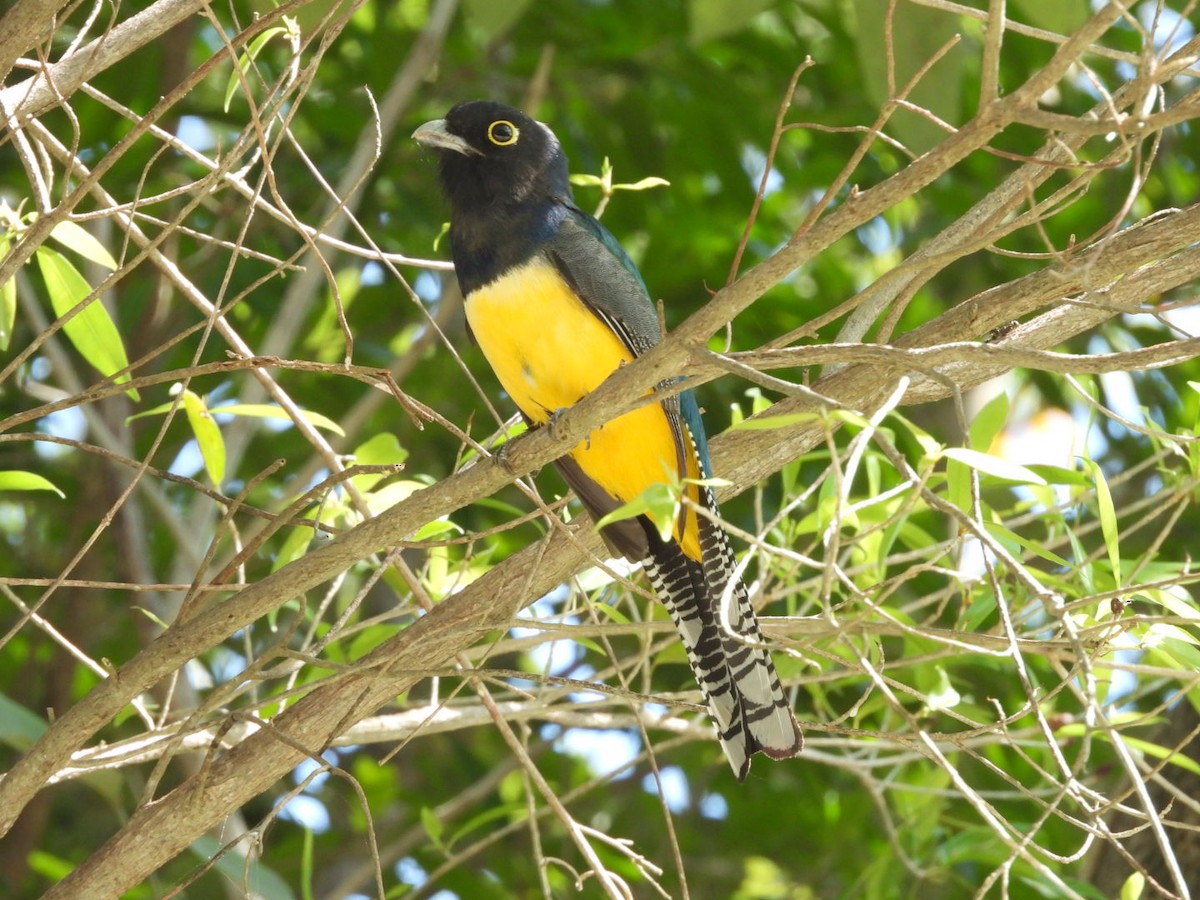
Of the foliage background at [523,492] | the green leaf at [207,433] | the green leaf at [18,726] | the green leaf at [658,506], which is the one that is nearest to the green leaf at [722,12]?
the foliage background at [523,492]

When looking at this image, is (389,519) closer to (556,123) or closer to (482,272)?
(482,272)

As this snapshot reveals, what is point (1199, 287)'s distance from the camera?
6.34m

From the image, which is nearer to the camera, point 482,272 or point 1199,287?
point 482,272

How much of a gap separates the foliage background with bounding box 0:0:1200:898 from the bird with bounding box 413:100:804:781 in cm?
17

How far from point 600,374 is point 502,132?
940 mm

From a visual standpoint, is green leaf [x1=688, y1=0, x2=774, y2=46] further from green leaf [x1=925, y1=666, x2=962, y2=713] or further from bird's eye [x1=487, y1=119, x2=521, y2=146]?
bird's eye [x1=487, y1=119, x2=521, y2=146]

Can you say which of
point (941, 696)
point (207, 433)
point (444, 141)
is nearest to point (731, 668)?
point (941, 696)

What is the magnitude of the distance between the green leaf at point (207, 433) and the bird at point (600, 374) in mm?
845

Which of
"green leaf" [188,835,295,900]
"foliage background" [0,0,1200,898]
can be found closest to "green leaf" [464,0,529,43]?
"foliage background" [0,0,1200,898]

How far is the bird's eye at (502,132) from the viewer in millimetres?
4531

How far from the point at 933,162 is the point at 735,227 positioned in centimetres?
434

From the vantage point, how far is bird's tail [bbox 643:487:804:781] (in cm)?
370

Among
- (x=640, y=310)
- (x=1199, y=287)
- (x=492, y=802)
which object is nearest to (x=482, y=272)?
(x=640, y=310)

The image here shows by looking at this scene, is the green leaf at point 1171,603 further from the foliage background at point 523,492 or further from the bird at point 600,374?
the bird at point 600,374
